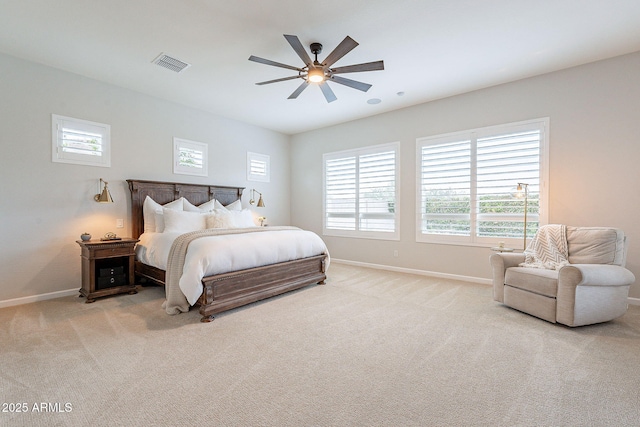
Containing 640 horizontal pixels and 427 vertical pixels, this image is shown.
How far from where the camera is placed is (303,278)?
4.21 meters

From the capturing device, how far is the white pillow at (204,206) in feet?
16.3

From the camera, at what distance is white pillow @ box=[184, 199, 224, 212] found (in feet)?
16.3

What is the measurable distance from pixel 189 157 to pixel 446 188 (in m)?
4.68

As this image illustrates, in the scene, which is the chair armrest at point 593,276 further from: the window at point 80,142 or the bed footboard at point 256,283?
the window at point 80,142

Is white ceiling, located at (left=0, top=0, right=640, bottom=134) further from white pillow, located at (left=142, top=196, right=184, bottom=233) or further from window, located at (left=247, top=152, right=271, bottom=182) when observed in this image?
window, located at (left=247, top=152, right=271, bottom=182)

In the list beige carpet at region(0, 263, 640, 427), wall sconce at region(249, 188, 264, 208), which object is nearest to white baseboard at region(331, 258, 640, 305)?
beige carpet at region(0, 263, 640, 427)

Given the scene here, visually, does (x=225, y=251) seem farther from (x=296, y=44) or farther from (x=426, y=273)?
(x=426, y=273)

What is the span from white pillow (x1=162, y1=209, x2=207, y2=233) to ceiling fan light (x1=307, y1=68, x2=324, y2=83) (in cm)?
283

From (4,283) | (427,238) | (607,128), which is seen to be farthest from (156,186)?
(607,128)

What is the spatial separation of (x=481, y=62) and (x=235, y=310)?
4.40 meters

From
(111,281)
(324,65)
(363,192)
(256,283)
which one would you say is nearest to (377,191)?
(363,192)

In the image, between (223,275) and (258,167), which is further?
(258,167)

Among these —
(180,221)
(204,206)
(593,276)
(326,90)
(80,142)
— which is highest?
(326,90)

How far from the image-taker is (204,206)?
5.21 metres
